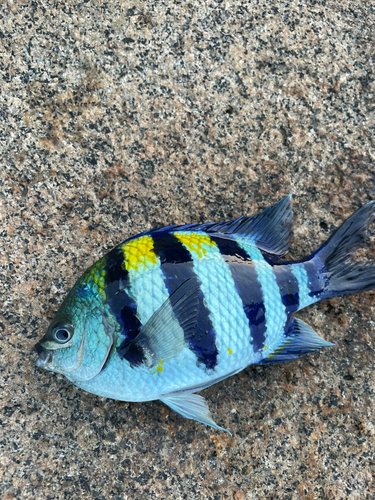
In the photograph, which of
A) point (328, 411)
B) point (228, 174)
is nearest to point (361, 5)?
point (228, 174)

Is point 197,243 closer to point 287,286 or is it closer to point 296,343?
point 287,286

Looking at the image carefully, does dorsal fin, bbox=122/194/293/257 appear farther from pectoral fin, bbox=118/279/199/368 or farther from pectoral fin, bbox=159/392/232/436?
pectoral fin, bbox=159/392/232/436

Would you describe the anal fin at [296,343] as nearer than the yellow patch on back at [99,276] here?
No

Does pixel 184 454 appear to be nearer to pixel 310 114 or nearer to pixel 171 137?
pixel 171 137

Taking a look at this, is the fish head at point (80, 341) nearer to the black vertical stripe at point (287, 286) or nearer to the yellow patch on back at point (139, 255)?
the yellow patch on back at point (139, 255)

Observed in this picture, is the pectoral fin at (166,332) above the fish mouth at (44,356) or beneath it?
above

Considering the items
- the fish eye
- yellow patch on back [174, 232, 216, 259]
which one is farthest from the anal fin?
the fish eye

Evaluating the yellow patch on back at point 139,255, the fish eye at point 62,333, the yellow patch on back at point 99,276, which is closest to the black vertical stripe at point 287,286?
the yellow patch on back at point 139,255
